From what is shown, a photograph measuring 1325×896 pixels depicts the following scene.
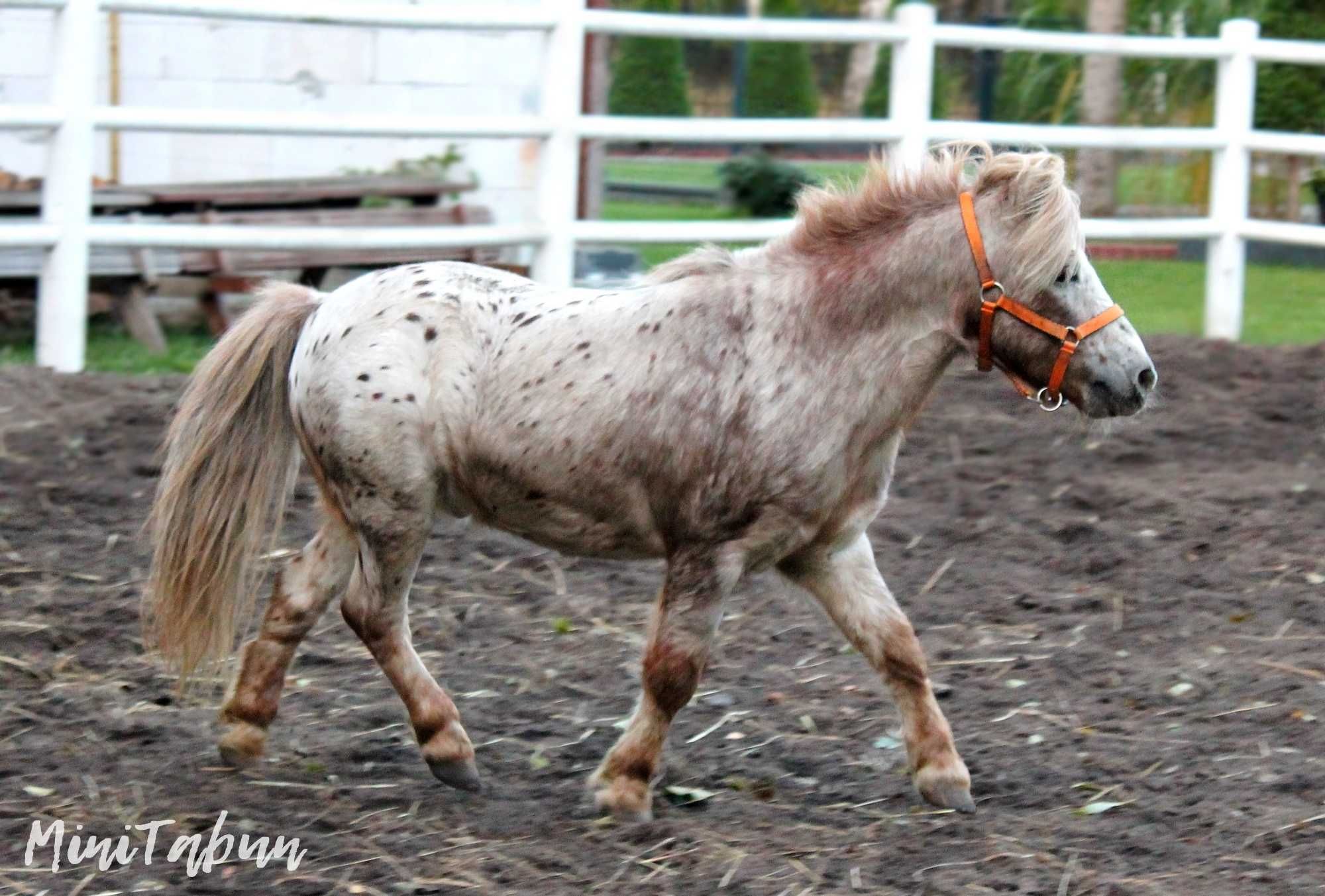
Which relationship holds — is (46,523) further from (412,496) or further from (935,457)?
(935,457)

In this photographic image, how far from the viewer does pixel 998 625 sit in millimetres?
5223

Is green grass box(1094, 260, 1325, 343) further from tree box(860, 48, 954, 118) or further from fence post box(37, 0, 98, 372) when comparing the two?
tree box(860, 48, 954, 118)

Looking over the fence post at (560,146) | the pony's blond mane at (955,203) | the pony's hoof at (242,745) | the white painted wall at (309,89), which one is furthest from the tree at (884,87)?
the pony's hoof at (242,745)

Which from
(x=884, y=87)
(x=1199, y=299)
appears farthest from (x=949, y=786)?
(x=884, y=87)

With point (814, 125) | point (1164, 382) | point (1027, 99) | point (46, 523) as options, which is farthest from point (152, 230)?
point (1027, 99)

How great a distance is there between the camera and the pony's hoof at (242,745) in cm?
399

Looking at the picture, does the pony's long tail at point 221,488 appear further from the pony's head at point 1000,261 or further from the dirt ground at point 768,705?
the pony's head at point 1000,261

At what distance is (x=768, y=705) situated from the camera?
182 inches

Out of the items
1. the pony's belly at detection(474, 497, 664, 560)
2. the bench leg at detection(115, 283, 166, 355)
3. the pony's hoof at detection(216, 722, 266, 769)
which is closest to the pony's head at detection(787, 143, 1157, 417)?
the pony's belly at detection(474, 497, 664, 560)

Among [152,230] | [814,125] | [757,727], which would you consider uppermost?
[814,125]

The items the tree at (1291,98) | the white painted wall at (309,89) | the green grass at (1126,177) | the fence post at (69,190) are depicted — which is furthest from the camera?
the green grass at (1126,177)

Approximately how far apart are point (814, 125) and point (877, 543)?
3312 millimetres

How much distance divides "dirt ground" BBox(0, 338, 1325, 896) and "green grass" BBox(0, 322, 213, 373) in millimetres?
849

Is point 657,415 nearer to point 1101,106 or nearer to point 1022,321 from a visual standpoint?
point 1022,321
